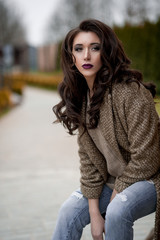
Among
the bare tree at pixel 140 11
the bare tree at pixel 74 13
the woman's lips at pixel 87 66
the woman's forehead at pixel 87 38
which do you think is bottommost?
the bare tree at pixel 74 13

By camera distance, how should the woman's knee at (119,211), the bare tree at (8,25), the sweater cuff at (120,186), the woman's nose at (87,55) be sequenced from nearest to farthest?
the woman's knee at (119,211), the sweater cuff at (120,186), the woman's nose at (87,55), the bare tree at (8,25)

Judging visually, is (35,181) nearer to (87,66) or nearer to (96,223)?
(96,223)

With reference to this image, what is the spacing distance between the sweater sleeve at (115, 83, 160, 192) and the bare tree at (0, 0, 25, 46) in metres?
43.4

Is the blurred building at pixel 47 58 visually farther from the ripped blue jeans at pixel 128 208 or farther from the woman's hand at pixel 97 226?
the ripped blue jeans at pixel 128 208

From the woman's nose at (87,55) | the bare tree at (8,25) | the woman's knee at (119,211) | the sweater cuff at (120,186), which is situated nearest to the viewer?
the woman's knee at (119,211)

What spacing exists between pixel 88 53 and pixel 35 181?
322 centimetres

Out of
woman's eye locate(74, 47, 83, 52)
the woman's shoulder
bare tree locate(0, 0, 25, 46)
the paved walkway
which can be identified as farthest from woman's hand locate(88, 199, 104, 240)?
bare tree locate(0, 0, 25, 46)

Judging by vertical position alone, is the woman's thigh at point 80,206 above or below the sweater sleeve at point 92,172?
below

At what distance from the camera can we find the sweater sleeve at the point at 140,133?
1795mm

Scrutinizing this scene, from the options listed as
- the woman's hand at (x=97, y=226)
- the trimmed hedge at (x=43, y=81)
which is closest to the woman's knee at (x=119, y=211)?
the woman's hand at (x=97, y=226)

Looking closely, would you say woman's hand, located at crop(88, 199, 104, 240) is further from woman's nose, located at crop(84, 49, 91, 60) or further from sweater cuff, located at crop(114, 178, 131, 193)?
woman's nose, located at crop(84, 49, 91, 60)

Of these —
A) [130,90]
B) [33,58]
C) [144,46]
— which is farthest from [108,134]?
[33,58]

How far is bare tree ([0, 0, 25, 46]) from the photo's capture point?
42594 mm

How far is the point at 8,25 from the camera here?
4391cm
